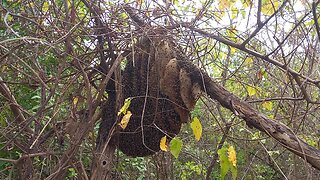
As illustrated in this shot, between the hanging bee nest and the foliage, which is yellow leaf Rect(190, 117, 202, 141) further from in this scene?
the hanging bee nest

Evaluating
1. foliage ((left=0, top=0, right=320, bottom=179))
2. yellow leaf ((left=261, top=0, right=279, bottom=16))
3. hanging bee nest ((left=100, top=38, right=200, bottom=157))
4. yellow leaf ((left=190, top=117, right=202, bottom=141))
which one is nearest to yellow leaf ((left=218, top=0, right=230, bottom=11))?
foliage ((left=0, top=0, right=320, bottom=179))

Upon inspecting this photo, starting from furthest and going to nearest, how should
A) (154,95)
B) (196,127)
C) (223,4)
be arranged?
(223,4)
(154,95)
(196,127)

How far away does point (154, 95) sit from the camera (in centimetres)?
226

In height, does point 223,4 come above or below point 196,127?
above

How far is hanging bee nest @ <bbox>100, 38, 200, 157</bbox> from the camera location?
217cm

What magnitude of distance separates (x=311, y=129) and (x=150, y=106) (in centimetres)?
249

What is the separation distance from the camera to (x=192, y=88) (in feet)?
7.08

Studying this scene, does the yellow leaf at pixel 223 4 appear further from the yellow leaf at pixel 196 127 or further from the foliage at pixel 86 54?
the yellow leaf at pixel 196 127

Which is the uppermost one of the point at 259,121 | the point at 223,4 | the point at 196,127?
the point at 223,4

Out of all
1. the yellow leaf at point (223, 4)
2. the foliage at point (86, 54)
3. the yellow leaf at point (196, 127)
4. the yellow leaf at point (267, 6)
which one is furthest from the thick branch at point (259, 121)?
the yellow leaf at point (267, 6)

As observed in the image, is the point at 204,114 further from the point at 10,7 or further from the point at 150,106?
the point at 10,7

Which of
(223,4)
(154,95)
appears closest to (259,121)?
(154,95)

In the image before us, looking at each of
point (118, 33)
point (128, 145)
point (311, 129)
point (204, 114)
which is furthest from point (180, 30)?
point (311, 129)

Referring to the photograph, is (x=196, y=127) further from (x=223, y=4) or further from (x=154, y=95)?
(x=223, y=4)
